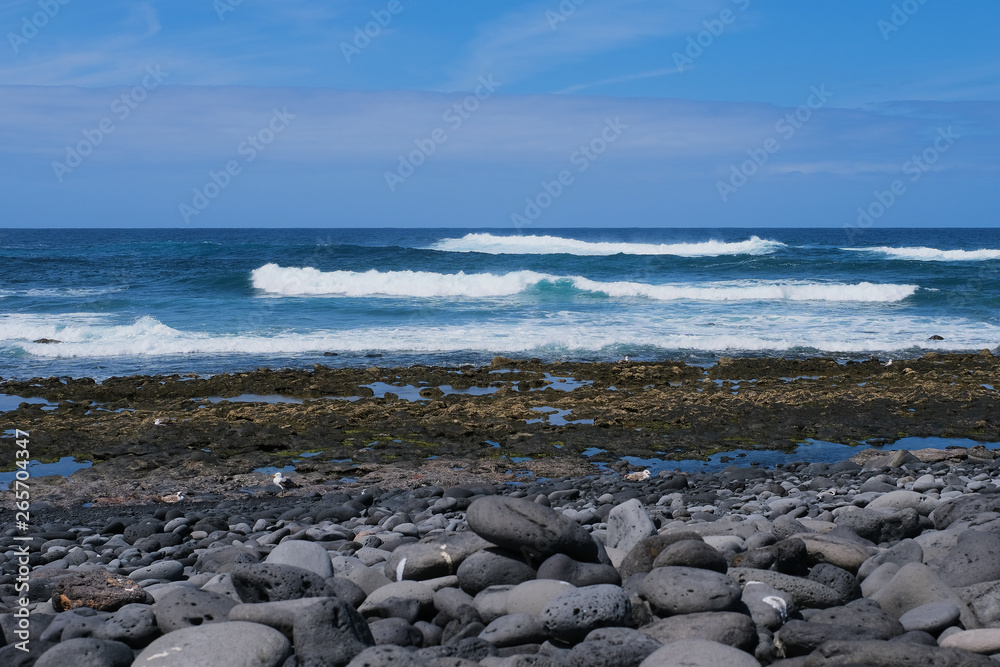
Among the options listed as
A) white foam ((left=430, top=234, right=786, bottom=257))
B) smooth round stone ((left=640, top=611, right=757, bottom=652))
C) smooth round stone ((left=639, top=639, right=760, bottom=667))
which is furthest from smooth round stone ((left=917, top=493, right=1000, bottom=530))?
white foam ((left=430, top=234, right=786, bottom=257))

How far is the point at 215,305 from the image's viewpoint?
82.9 feet

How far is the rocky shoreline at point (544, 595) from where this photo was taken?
3297mm

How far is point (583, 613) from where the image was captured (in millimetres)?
3459

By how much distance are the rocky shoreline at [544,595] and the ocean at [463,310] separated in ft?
33.0

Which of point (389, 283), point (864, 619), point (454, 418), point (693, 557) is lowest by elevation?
point (454, 418)

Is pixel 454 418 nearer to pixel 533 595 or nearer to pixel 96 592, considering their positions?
pixel 96 592

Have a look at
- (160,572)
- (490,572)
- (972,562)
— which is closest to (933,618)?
(972,562)

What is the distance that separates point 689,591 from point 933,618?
1.00 meters

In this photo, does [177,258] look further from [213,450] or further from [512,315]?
[213,450]

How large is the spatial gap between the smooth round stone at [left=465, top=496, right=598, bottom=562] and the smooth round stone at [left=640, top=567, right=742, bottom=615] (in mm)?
513

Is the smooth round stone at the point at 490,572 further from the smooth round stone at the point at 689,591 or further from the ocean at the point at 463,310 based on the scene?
the ocean at the point at 463,310

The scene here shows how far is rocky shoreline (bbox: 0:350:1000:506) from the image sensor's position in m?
8.64

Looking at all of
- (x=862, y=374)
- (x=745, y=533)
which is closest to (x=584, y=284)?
(x=862, y=374)

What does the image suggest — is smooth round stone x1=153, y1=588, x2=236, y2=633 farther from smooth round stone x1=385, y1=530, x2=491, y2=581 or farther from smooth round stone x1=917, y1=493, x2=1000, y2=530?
smooth round stone x1=917, y1=493, x2=1000, y2=530
